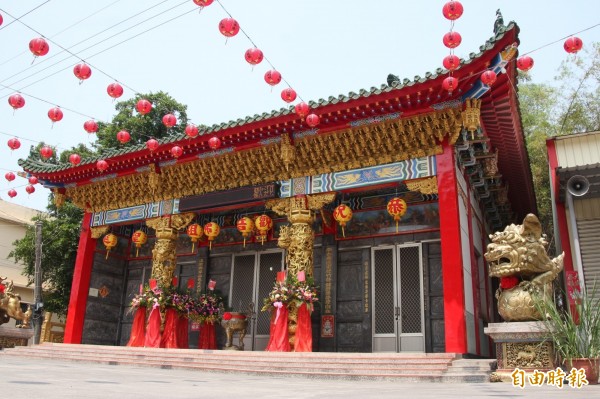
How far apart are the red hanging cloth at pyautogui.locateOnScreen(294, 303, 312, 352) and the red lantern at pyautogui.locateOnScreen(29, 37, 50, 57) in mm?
6089

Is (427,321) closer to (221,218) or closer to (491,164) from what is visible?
(491,164)

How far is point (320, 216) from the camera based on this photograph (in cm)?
1228

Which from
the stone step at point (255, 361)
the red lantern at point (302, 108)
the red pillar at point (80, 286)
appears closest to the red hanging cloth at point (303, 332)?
the stone step at point (255, 361)

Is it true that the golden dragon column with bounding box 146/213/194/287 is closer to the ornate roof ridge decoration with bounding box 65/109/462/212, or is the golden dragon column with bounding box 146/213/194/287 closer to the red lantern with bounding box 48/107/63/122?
the ornate roof ridge decoration with bounding box 65/109/462/212

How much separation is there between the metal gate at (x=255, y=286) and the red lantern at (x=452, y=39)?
274 inches

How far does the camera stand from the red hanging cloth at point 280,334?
31.4ft

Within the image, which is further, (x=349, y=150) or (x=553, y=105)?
(x=553, y=105)

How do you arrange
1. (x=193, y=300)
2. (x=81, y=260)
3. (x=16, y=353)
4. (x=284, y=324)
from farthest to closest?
(x=81, y=260), (x=193, y=300), (x=16, y=353), (x=284, y=324)

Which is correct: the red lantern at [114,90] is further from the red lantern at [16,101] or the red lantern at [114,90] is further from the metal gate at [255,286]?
the metal gate at [255,286]

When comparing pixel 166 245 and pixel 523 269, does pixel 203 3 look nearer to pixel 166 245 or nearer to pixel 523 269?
pixel 523 269

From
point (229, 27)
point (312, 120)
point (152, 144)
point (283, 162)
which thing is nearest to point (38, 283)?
point (152, 144)

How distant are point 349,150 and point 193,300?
5258 mm

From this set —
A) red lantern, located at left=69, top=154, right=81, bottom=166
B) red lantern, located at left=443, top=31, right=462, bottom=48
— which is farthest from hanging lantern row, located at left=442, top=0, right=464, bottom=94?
red lantern, located at left=69, top=154, right=81, bottom=166

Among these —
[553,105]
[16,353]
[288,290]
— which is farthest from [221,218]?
[553,105]
